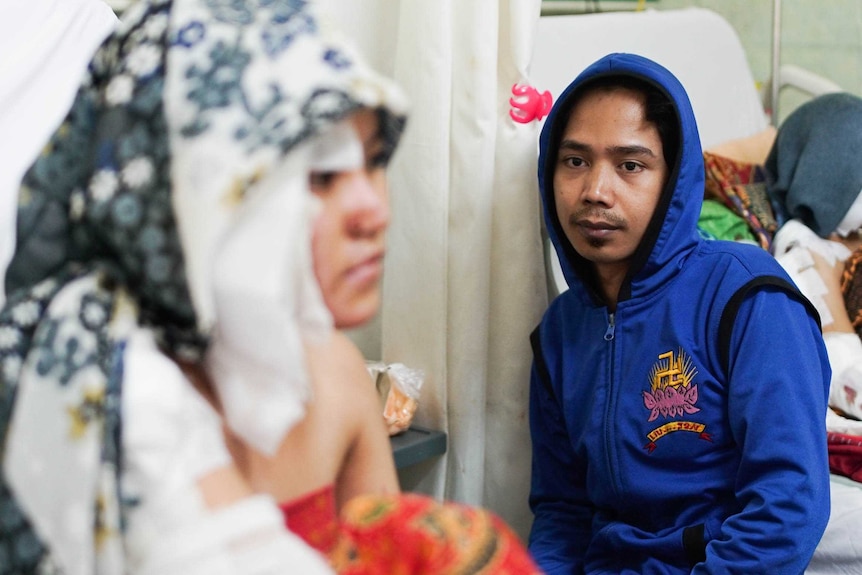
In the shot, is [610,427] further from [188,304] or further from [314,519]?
[188,304]

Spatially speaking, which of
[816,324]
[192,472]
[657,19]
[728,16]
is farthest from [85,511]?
[728,16]

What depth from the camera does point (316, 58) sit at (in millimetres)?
657

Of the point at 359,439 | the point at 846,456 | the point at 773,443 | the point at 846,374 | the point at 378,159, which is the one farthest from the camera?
the point at 846,374

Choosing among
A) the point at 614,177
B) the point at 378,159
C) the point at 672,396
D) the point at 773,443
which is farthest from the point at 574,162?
the point at 378,159

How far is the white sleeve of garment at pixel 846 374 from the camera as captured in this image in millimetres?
2041

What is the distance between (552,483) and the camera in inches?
70.9

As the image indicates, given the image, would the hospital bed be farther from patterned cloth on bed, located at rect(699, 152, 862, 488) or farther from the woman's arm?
the woman's arm

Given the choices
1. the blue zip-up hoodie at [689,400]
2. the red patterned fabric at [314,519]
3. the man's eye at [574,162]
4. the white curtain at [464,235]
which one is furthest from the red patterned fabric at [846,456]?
the red patterned fabric at [314,519]

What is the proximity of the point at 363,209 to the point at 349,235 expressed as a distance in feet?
0.06

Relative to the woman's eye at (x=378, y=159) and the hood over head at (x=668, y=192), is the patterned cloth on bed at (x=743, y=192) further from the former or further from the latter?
the woman's eye at (x=378, y=159)

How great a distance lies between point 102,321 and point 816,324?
1291 millimetres

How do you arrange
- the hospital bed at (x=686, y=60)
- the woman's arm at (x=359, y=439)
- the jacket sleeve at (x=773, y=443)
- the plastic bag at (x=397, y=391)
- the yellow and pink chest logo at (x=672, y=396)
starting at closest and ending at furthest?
1. the woman's arm at (x=359, y=439)
2. the jacket sleeve at (x=773, y=443)
3. the yellow and pink chest logo at (x=672, y=396)
4. the plastic bag at (x=397, y=391)
5. the hospital bed at (x=686, y=60)

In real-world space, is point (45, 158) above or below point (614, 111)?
above

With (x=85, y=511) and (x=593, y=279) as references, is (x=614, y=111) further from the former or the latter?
(x=85, y=511)
